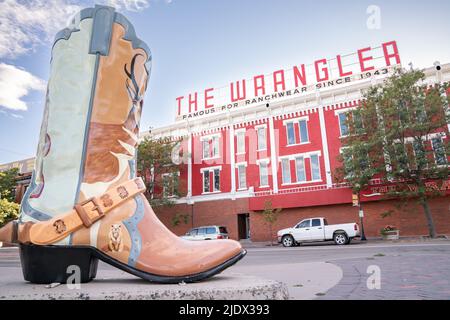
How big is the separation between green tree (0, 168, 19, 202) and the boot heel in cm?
2914

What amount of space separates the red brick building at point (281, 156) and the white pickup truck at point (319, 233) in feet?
11.4

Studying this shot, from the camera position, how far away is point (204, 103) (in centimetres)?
2366

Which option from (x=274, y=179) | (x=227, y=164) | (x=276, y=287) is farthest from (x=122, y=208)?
(x=227, y=164)

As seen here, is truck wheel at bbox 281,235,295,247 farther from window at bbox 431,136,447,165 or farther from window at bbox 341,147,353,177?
window at bbox 431,136,447,165

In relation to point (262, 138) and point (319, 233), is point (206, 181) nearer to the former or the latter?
point (262, 138)

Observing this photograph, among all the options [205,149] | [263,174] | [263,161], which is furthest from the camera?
[205,149]

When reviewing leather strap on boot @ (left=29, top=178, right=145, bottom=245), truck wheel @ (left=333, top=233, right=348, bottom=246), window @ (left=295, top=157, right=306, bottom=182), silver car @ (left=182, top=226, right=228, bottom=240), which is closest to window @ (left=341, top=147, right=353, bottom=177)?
truck wheel @ (left=333, top=233, right=348, bottom=246)

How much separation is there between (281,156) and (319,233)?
6708 millimetres

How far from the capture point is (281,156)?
64.9ft

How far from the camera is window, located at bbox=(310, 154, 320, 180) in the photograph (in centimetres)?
1867

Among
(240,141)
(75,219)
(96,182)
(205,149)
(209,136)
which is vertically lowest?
(75,219)

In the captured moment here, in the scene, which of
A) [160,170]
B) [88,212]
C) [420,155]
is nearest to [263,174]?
[160,170]

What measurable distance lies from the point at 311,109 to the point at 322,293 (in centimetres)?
1784

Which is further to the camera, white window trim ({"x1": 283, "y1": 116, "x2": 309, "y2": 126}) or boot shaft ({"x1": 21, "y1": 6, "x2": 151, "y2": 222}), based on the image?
white window trim ({"x1": 283, "y1": 116, "x2": 309, "y2": 126})
